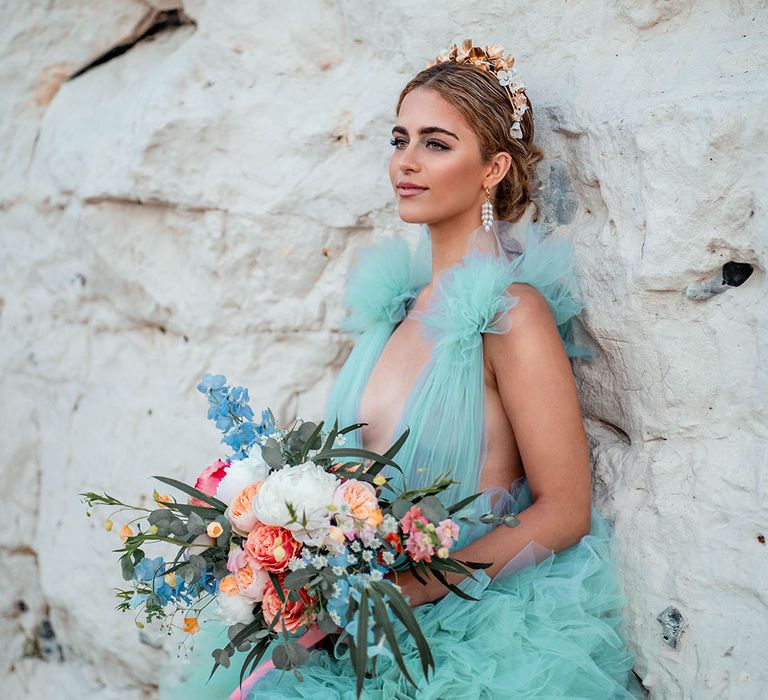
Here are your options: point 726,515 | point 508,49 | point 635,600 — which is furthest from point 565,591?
point 508,49

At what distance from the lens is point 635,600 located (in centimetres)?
232

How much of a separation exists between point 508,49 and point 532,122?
0.37 metres

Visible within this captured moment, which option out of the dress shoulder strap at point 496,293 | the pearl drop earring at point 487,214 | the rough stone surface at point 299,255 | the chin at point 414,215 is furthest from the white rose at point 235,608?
the pearl drop earring at point 487,214

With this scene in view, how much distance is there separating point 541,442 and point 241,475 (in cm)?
78

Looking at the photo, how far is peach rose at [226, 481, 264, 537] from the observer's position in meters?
1.92

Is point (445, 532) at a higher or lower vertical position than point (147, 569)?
higher

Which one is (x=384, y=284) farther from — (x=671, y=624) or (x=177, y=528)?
(x=671, y=624)

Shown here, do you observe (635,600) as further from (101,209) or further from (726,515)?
(101,209)

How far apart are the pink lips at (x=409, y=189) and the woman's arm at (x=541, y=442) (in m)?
0.47

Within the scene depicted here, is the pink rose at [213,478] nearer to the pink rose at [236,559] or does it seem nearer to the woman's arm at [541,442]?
the pink rose at [236,559]

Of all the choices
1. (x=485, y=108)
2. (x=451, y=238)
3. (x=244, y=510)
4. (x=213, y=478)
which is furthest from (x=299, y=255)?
(x=244, y=510)

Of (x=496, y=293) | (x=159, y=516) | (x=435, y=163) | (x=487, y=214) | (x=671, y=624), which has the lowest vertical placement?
(x=671, y=624)

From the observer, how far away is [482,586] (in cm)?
214

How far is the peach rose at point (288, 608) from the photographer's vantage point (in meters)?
1.90
